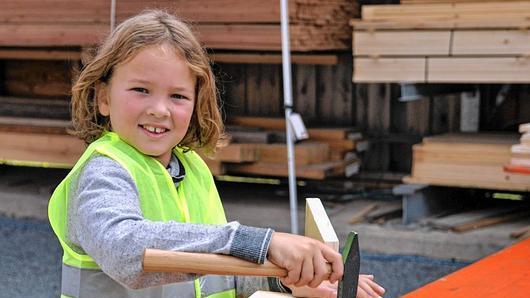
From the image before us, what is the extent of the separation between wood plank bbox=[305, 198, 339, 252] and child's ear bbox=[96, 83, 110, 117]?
1.63 feet

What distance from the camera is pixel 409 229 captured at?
20.6 feet

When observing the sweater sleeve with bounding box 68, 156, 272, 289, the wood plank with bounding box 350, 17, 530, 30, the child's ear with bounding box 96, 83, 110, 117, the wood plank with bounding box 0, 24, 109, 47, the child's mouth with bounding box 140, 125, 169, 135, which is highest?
the child's ear with bounding box 96, 83, 110, 117

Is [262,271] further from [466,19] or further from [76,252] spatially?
[466,19]

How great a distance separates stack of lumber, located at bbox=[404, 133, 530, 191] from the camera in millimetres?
6027

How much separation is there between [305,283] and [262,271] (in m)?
0.08

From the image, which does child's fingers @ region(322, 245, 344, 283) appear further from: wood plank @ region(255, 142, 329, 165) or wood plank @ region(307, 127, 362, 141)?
wood plank @ region(307, 127, 362, 141)

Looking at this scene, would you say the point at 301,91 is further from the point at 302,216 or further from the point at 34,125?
the point at 34,125

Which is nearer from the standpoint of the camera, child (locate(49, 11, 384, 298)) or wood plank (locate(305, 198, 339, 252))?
child (locate(49, 11, 384, 298))

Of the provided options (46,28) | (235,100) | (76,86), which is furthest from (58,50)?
(76,86)

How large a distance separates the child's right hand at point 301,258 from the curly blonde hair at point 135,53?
1.80ft

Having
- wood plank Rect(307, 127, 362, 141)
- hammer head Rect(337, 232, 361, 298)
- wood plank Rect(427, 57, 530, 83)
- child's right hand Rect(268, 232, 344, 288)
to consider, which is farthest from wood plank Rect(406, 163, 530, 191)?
child's right hand Rect(268, 232, 344, 288)

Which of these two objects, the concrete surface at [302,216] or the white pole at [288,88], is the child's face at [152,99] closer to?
the white pole at [288,88]

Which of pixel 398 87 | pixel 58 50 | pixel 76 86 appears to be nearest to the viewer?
pixel 76 86

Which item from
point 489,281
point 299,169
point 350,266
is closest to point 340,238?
point 299,169
